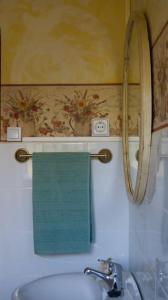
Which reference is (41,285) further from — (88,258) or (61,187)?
(61,187)

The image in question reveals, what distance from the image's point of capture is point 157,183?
1013mm

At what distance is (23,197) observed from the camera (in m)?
1.58

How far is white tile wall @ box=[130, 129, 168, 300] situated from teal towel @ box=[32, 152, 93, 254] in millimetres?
288

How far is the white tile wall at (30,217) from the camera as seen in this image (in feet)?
5.15

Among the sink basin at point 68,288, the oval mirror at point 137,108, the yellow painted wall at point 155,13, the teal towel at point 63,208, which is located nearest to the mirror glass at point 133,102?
the oval mirror at point 137,108

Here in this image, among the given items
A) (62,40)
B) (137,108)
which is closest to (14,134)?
(62,40)

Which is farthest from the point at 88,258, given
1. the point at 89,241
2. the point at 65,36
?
the point at 65,36

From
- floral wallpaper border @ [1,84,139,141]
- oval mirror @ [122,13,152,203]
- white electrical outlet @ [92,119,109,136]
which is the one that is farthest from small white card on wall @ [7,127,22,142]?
oval mirror @ [122,13,152,203]

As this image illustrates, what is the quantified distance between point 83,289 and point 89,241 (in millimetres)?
207

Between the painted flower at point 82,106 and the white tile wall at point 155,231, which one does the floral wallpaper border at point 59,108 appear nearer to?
the painted flower at point 82,106

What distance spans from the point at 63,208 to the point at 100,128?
1.31 ft

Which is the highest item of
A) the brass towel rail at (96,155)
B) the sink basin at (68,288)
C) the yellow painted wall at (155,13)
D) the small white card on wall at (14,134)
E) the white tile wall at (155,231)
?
the yellow painted wall at (155,13)

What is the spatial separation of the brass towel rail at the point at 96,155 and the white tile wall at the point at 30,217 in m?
0.02

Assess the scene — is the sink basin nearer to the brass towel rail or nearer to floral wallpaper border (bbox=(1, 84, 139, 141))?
the brass towel rail
